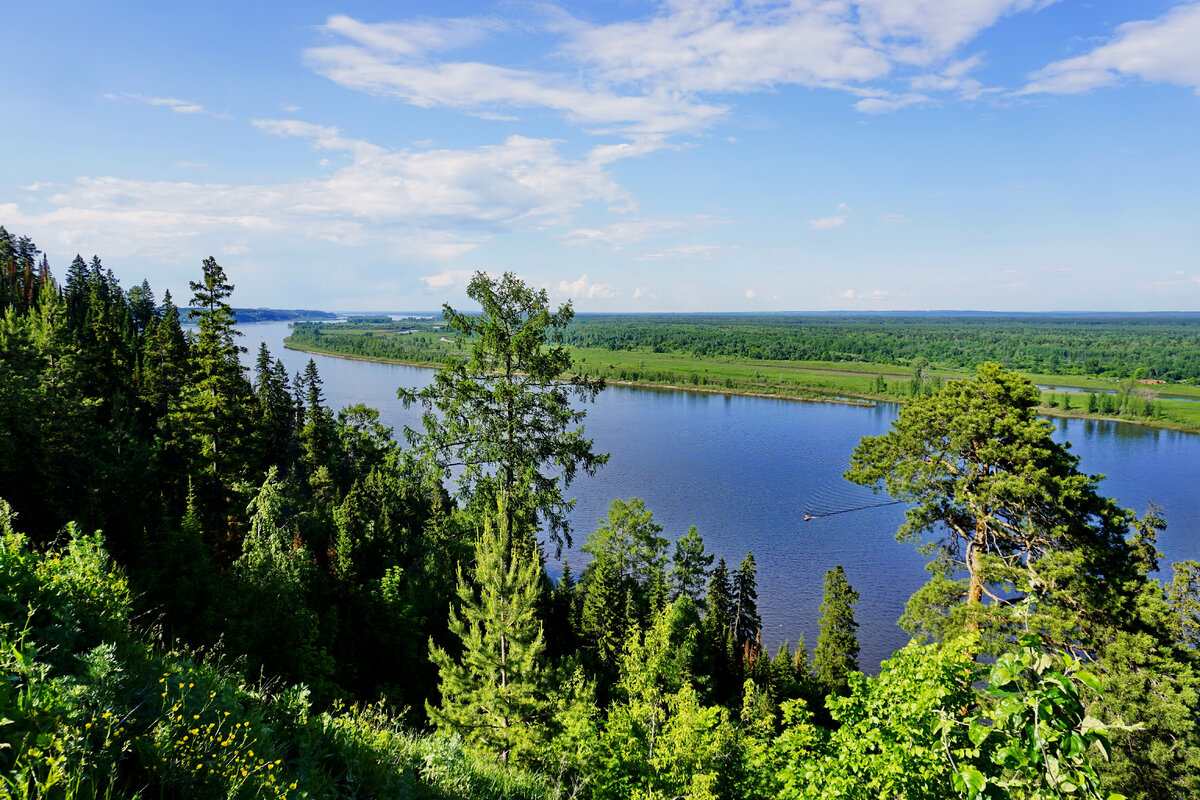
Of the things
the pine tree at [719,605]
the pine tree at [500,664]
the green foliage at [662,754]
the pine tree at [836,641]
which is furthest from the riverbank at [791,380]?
the green foliage at [662,754]

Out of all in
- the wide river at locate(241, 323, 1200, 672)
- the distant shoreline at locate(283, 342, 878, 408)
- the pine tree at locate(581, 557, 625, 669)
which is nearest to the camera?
the pine tree at locate(581, 557, 625, 669)

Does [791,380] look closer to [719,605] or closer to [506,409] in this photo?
[719,605]

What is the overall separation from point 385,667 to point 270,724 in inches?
939

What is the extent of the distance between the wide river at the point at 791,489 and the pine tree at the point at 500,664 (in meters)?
23.2

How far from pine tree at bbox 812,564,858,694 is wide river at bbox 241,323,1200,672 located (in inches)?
117

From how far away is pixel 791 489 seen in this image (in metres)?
54.6

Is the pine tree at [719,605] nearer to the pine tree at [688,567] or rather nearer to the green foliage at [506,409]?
the pine tree at [688,567]

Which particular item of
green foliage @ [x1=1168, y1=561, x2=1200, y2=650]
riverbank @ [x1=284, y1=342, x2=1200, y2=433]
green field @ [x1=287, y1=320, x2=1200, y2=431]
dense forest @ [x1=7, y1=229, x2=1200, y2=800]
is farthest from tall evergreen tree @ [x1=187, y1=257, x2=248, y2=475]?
riverbank @ [x1=284, y1=342, x2=1200, y2=433]

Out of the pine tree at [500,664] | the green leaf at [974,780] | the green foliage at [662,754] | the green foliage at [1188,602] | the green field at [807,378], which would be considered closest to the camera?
the green leaf at [974,780]

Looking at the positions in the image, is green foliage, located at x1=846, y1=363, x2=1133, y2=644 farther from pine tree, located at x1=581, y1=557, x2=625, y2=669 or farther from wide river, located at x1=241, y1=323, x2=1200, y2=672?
wide river, located at x1=241, y1=323, x2=1200, y2=672

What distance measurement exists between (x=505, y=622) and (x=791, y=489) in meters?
46.3

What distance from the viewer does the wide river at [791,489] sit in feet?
123

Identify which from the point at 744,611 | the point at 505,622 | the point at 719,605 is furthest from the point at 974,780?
the point at 744,611

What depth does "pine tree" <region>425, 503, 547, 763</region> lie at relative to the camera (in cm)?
1240
